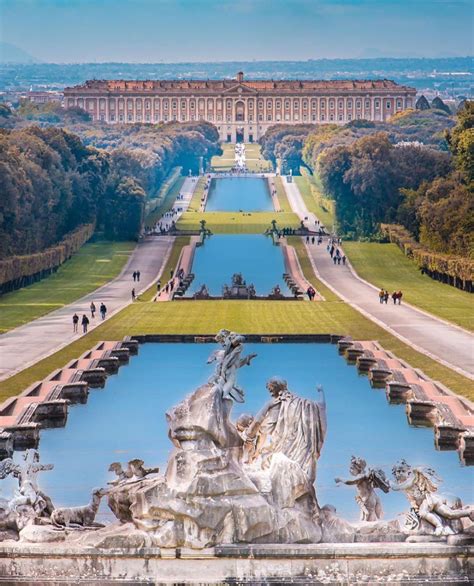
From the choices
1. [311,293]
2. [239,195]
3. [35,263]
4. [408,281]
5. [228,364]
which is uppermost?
[228,364]

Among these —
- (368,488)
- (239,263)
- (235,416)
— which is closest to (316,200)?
(239,263)

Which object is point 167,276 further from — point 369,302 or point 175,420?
Result: point 175,420

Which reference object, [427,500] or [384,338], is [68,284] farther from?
[427,500]

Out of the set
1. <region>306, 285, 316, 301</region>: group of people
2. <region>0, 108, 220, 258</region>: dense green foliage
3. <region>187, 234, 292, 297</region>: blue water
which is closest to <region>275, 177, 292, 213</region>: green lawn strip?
<region>0, 108, 220, 258</region>: dense green foliage

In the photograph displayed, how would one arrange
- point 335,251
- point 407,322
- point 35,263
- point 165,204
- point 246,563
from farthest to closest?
point 165,204 → point 335,251 → point 35,263 → point 407,322 → point 246,563

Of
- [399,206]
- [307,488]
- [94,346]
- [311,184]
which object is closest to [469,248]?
[399,206]

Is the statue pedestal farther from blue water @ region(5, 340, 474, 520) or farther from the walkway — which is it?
the walkway
